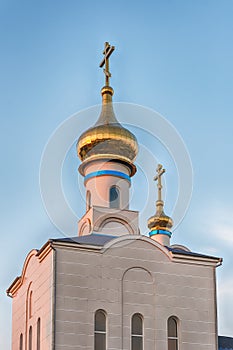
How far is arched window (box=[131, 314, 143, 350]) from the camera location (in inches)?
833

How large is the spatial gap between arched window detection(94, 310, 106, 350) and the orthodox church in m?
0.02

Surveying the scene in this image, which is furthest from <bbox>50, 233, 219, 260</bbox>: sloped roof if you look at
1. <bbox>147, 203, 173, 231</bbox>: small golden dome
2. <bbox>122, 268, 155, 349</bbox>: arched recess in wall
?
<bbox>147, 203, 173, 231</bbox>: small golden dome

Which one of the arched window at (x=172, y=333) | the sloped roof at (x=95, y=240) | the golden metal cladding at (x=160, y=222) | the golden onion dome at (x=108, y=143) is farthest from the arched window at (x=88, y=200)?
the golden metal cladding at (x=160, y=222)

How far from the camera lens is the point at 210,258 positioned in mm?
22484

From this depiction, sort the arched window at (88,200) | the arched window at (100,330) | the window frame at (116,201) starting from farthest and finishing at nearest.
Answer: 1. the arched window at (88,200)
2. the window frame at (116,201)
3. the arched window at (100,330)

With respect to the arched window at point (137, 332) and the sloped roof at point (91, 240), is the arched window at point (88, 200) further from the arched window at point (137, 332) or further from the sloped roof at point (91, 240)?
the arched window at point (137, 332)

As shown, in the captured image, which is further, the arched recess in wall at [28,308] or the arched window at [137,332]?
the arched recess in wall at [28,308]

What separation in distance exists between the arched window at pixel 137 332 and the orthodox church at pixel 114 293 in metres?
0.02

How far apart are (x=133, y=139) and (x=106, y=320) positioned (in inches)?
228

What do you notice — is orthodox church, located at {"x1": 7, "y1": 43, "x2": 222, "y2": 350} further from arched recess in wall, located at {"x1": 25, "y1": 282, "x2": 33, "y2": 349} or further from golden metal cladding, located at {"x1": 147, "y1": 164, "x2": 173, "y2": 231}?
golden metal cladding, located at {"x1": 147, "y1": 164, "x2": 173, "y2": 231}

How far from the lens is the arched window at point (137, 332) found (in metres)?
21.2

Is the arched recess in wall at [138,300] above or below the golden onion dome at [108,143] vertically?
below

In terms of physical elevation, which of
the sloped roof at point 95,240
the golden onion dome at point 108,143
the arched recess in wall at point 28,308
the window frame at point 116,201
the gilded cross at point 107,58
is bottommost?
the arched recess in wall at point 28,308

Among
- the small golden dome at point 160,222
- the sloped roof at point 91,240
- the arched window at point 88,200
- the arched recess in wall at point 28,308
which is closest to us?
the sloped roof at point 91,240
